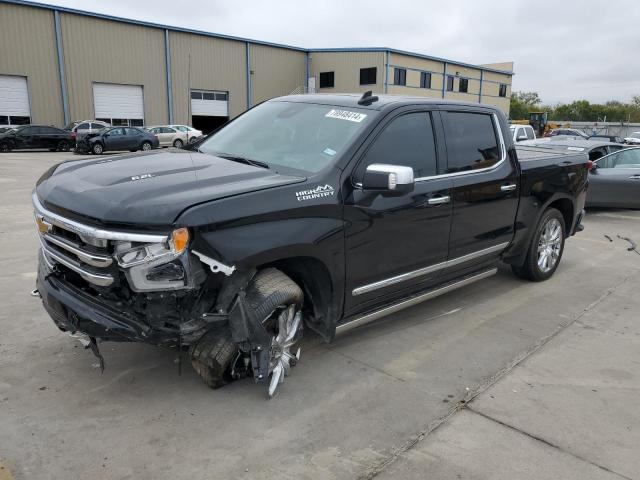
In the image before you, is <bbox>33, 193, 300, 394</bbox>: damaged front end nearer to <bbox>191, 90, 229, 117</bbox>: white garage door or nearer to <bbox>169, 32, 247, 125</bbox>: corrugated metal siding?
<bbox>169, 32, 247, 125</bbox>: corrugated metal siding

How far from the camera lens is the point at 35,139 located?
26.2m

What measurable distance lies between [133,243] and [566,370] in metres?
3.12

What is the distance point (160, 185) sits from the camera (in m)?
3.01

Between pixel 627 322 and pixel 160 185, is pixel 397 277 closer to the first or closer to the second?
pixel 160 185

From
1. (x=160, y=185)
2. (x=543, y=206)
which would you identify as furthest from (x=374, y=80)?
(x=160, y=185)

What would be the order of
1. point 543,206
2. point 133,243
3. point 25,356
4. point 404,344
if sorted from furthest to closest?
point 543,206
point 404,344
point 25,356
point 133,243

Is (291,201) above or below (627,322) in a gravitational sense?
above

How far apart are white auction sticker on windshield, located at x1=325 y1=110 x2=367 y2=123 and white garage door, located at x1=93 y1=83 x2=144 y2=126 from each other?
34.0 meters

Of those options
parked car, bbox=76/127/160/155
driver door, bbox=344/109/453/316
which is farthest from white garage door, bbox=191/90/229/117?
driver door, bbox=344/109/453/316

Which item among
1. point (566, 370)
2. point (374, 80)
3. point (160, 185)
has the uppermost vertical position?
point (374, 80)

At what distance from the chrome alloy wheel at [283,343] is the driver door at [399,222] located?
413 millimetres

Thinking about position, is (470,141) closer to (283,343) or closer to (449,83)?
(283,343)

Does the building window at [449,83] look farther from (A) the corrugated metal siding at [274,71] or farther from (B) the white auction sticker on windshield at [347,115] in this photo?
A: (B) the white auction sticker on windshield at [347,115]

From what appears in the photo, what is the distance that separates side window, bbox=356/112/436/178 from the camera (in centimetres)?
376
